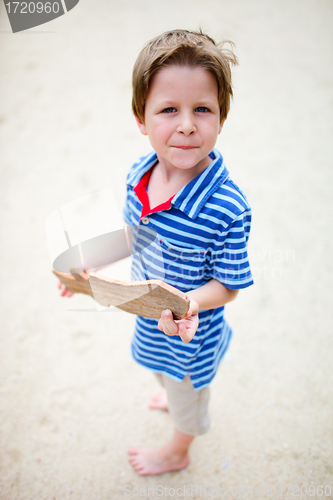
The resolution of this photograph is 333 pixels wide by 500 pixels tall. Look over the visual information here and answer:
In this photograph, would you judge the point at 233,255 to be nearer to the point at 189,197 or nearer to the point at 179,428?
the point at 189,197

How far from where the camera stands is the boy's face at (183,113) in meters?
0.58

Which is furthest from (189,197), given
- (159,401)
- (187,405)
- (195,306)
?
(159,401)

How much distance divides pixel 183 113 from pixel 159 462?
0.90 meters

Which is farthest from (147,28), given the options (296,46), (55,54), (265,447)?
(265,447)

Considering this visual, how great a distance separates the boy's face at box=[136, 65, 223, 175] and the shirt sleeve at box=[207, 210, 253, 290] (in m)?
0.13

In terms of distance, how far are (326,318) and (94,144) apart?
146cm

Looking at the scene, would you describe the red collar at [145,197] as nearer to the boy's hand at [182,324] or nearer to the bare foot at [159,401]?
the boy's hand at [182,324]

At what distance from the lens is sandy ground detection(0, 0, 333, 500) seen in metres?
1.04

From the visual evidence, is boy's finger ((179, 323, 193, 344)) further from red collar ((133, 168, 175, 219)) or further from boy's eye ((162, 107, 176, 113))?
boy's eye ((162, 107, 176, 113))

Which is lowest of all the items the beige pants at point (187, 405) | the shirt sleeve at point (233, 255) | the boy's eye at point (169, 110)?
the beige pants at point (187, 405)

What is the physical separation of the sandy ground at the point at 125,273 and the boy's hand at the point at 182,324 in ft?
1.20

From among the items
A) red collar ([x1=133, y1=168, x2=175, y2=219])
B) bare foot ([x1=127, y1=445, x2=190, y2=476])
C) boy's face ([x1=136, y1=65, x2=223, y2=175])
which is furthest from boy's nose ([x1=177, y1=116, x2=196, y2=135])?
bare foot ([x1=127, y1=445, x2=190, y2=476])

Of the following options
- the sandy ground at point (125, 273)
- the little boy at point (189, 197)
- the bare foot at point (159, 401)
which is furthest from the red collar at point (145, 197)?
the bare foot at point (159, 401)

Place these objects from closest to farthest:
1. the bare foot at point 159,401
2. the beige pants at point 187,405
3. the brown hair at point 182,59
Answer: the brown hair at point 182,59 < the beige pants at point 187,405 < the bare foot at point 159,401
